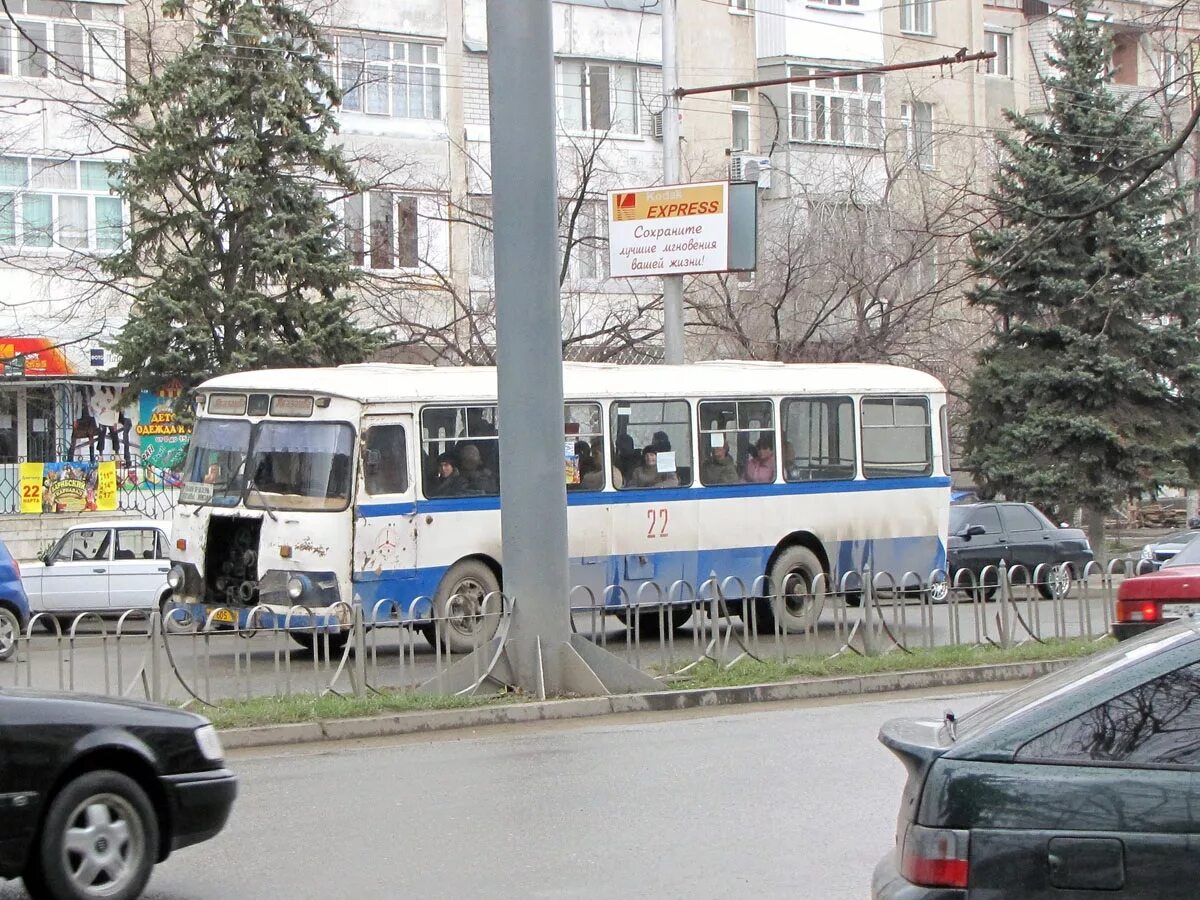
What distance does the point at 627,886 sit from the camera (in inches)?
295

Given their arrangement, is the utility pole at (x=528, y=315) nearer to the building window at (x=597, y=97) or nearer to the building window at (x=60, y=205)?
the building window at (x=60, y=205)

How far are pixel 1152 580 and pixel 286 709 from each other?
724cm

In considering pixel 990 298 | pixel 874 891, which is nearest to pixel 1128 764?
pixel 874 891

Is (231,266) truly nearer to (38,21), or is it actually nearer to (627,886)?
(38,21)

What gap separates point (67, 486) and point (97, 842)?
80.6 ft

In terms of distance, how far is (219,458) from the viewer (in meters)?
17.8

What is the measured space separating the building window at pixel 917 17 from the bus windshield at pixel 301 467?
28889 millimetres

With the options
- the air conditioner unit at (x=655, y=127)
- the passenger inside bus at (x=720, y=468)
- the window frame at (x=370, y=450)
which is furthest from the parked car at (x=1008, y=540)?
the air conditioner unit at (x=655, y=127)

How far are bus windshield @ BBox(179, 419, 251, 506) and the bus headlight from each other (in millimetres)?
1211

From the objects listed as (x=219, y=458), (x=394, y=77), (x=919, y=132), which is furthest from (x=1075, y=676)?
(x=919, y=132)

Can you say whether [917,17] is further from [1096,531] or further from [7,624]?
[7,624]

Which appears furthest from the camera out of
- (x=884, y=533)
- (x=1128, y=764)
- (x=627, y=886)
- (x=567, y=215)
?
(x=567, y=215)

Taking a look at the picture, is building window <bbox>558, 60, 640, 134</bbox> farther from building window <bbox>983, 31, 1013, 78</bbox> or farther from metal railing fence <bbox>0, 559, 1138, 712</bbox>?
metal railing fence <bbox>0, 559, 1138, 712</bbox>

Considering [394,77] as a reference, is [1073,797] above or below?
below
